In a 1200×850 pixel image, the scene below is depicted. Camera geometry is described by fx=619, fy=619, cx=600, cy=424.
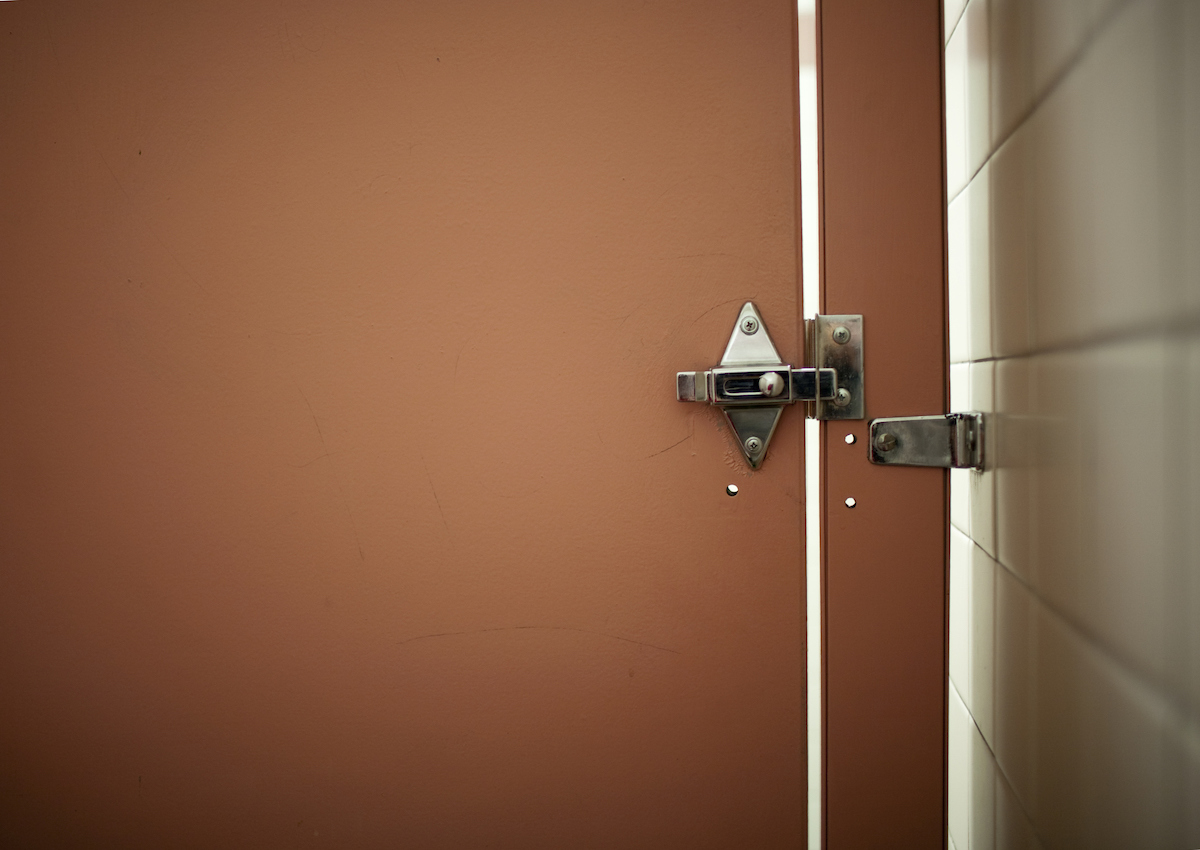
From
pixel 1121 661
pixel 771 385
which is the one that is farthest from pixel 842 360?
pixel 1121 661

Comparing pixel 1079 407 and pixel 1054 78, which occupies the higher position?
pixel 1054 78

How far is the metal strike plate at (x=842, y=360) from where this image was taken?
569 mm

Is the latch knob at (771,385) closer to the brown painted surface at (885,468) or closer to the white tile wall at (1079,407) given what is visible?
the brown painted surface at (885,468)

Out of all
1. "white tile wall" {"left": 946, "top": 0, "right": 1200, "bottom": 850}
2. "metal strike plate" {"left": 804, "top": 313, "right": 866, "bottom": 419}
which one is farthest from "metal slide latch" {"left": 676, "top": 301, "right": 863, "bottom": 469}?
"white tile wall" {"left": 946, "top": 0, "right": 1200, "bottom": 850}

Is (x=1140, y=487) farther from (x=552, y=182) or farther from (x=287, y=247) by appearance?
(x=287, y=247)

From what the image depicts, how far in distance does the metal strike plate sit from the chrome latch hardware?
3 centimetres

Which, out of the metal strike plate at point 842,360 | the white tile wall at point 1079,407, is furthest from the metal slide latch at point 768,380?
the white tile wall at point 1079,407

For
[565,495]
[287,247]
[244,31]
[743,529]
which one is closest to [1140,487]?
[743,529]

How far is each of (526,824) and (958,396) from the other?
613 millimetres

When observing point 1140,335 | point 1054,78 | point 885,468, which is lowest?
point 885,468

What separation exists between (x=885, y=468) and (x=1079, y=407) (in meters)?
0.16

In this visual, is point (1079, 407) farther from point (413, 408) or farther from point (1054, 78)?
point (413, 408)

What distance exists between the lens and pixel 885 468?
58 cm

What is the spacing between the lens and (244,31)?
0.61 meters
